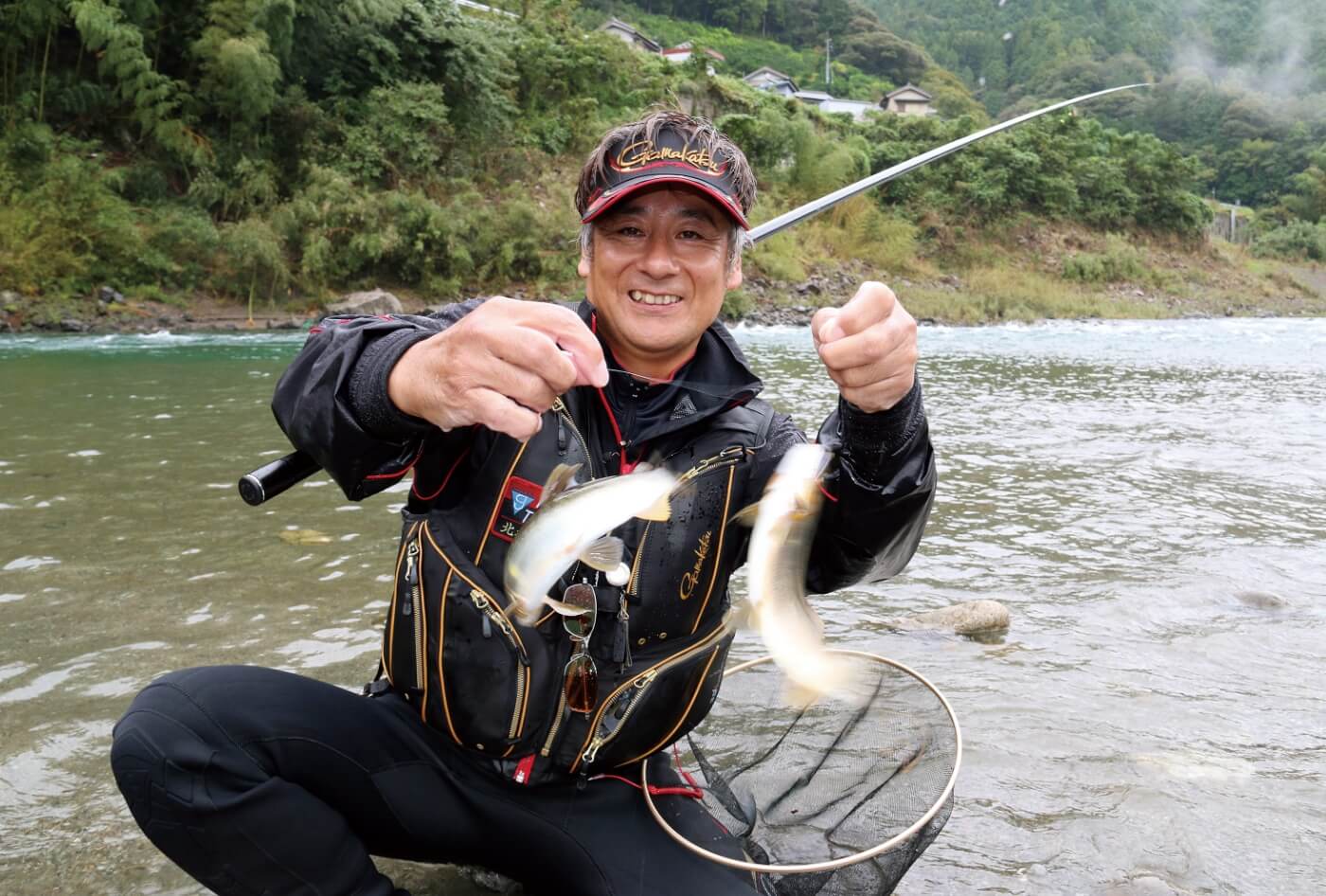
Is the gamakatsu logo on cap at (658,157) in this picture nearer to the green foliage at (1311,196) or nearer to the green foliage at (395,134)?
the green foliage at (395,134)

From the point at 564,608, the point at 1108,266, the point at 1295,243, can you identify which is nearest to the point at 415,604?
the point at 564,608

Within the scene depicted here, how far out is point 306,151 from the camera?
2670 centimetres

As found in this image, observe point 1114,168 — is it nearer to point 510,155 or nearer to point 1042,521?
point 510,155

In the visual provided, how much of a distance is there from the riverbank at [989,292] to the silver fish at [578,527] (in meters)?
18.3

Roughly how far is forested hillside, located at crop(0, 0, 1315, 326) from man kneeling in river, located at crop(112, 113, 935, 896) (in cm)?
2152

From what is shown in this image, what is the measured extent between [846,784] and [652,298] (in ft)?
5.43

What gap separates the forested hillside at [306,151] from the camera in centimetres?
2239

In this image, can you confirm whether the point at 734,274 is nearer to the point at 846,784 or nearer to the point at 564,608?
the point at 564,608

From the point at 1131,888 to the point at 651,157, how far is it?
2507mm

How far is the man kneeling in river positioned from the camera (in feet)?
6.77

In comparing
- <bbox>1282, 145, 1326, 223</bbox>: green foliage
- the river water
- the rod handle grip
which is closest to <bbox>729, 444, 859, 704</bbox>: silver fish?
the river water

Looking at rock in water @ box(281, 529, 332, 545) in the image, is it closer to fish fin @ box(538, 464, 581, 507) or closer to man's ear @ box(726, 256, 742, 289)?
man's ear @ box(726, 256, 742, 289)

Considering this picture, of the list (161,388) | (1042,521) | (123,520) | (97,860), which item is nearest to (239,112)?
(161,388)

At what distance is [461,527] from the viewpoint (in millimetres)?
2242
